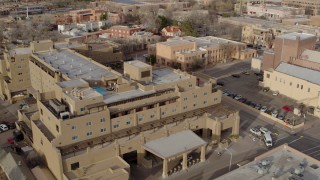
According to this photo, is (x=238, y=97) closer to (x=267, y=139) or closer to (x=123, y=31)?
(x=267, y=139)

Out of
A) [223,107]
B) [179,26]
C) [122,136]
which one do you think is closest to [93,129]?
[122,136]

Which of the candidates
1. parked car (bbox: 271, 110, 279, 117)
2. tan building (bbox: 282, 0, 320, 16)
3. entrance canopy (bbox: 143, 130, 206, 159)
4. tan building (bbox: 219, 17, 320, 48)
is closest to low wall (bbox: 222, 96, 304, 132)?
parked car (bbox: 271, 110, 279, 117)

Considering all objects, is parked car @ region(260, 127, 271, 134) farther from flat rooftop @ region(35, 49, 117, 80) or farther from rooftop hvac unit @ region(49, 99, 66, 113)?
rooftop hvac unit @ region(49, 99, 66, 113)

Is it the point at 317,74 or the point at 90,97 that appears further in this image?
the point at 317,74

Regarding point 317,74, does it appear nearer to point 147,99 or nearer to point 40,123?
point 147,99

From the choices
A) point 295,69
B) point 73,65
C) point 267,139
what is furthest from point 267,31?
point 73,65
